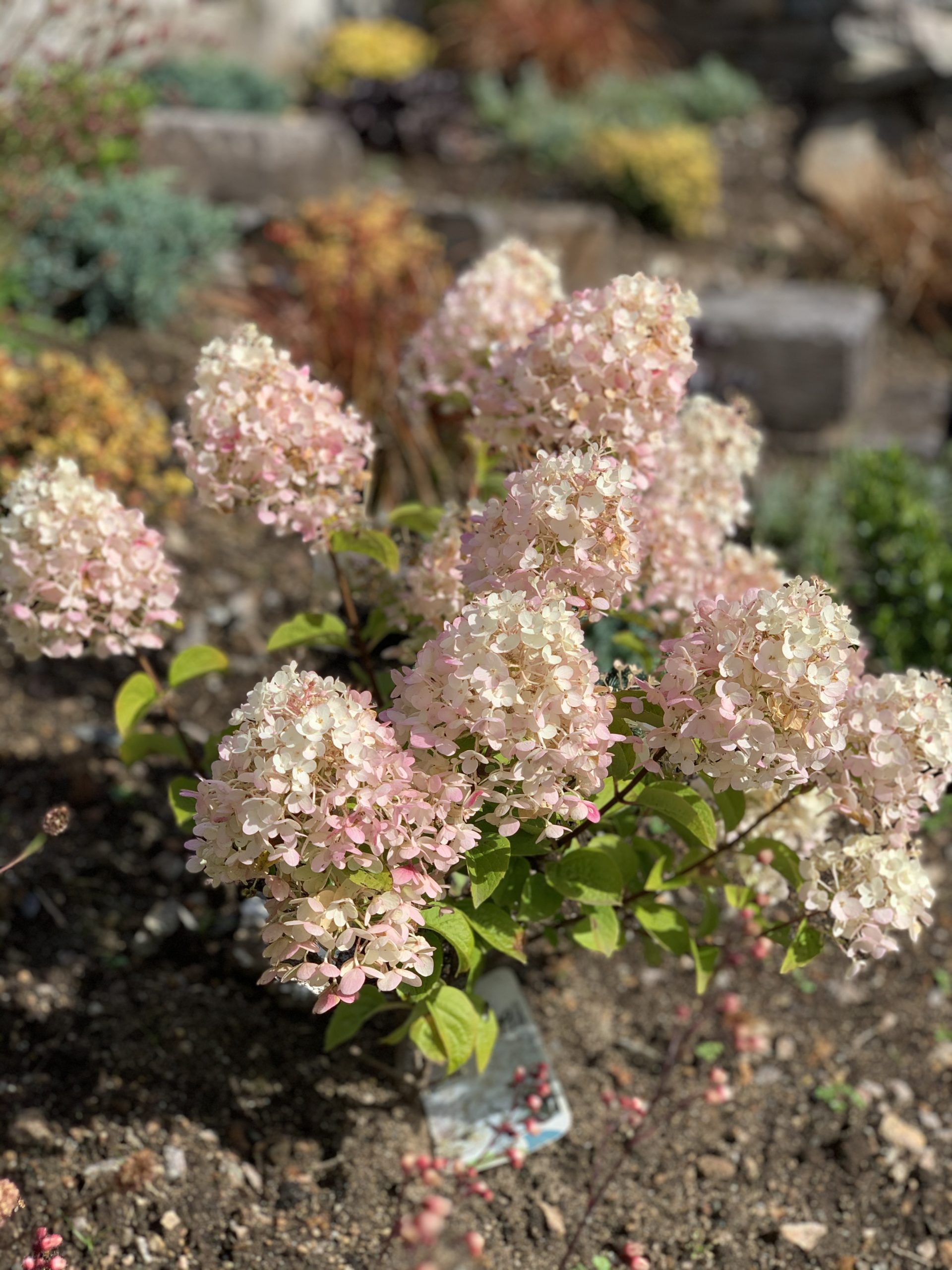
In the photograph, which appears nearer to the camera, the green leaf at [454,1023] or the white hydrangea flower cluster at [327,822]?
the white hydrangea flower cluster at [327,822]

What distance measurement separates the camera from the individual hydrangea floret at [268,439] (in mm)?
1882

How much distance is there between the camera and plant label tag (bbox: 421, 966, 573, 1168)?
2.32 metres

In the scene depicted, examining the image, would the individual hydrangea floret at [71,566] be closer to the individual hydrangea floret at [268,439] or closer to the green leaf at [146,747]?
the individual hydrangea floret at [268,439]

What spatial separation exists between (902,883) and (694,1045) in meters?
1.05

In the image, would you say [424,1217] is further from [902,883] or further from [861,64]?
[861,64]

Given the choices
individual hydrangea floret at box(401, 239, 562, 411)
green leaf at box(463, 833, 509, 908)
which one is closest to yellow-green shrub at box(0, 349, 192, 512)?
individual hydrangea floret at box(401, 239, 562, 411)

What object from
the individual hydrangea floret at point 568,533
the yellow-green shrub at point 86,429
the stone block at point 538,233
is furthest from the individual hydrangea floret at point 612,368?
the stone block at point 538,233

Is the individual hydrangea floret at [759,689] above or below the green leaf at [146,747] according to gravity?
above

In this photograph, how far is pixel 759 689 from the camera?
1542 millimetres

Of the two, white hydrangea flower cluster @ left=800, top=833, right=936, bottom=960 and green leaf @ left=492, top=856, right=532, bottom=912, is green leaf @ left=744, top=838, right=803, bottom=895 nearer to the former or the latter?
white hydrangea flower cluster @ left=800, top=833, right=936, bottom=960

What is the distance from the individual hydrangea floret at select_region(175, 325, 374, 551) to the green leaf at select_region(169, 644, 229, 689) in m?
0.36

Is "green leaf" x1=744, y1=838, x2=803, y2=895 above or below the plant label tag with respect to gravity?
above

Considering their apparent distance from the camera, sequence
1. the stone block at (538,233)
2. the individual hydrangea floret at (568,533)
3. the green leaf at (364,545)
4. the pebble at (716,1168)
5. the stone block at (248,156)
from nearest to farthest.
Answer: the individual hydrangea floret at (568,533)
the green leaf at (364,545)
the pebble at (716,1168)
the stone block at (538,233)
the stone block at (248,156)

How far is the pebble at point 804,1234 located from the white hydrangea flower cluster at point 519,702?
1.26 m
